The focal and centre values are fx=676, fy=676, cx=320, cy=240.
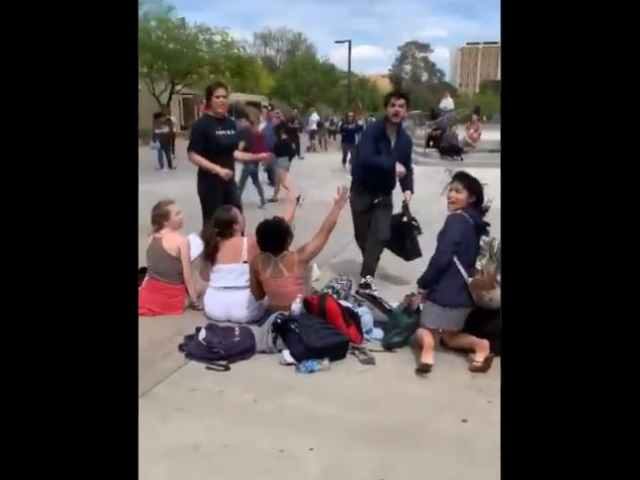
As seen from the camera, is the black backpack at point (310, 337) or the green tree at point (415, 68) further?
the green tree at point (415, 68)

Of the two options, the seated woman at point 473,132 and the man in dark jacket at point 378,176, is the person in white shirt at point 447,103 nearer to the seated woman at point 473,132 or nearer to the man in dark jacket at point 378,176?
A: the seated woman at point 473,132

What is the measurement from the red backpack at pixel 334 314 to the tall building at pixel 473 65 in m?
1.42

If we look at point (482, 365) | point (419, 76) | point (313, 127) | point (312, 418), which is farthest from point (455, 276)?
point (313, 127)

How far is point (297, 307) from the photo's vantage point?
11.7ft

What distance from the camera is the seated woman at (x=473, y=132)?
14.6 feet

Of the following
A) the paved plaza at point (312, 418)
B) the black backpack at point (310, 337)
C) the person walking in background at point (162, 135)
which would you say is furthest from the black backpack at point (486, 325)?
the person walking in background at point (162, 135)

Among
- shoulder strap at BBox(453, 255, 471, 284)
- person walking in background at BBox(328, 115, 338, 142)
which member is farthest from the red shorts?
person walking in background at BBox(328, 115, 338, 142)

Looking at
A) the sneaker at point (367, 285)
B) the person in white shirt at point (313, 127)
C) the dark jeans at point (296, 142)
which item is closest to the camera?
the sneaker at point (367, 285)

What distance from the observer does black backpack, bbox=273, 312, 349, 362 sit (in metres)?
3.34

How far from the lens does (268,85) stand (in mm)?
5695

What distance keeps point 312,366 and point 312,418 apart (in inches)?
18.7

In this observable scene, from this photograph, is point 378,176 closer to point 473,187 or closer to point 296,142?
point 473,187
